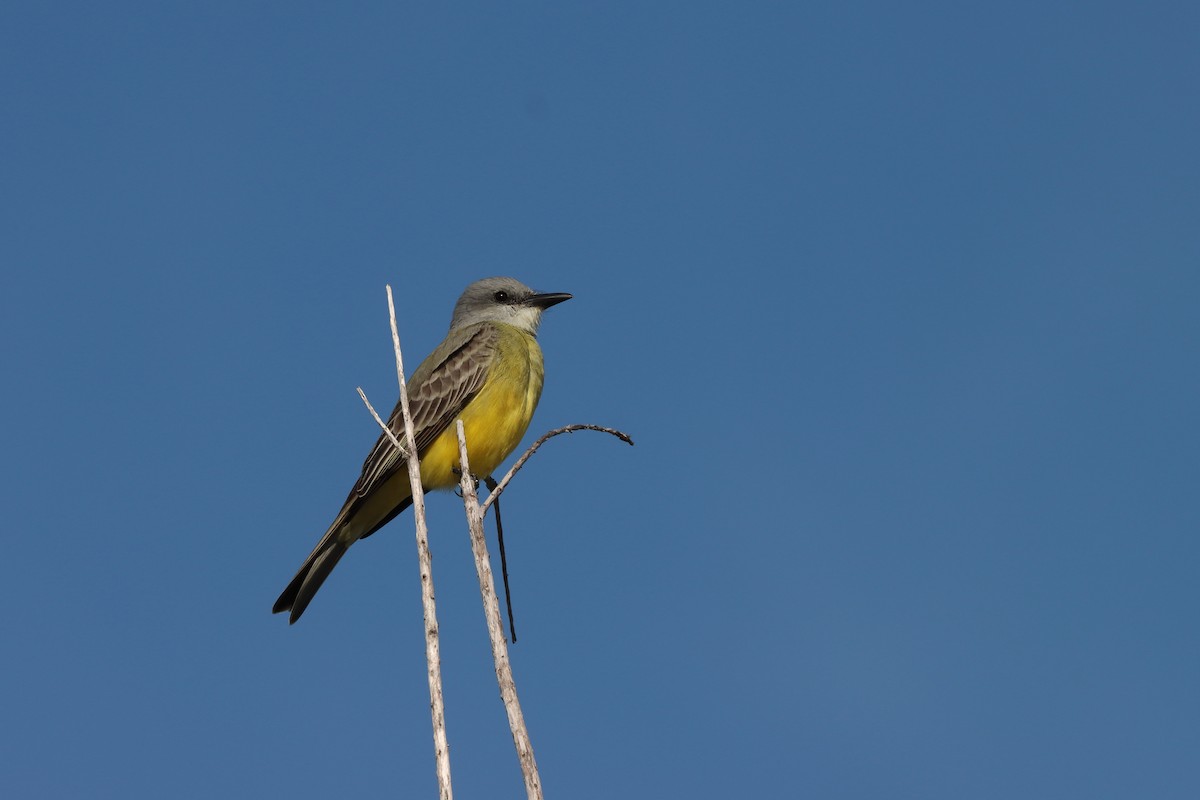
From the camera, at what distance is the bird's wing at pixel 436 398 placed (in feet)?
27.7

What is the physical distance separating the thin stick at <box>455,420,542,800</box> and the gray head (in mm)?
5577

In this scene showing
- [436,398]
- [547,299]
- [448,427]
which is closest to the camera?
[448,427]

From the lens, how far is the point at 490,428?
28.3ft

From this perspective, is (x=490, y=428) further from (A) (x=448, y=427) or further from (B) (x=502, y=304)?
(B) (x=502, y=304)

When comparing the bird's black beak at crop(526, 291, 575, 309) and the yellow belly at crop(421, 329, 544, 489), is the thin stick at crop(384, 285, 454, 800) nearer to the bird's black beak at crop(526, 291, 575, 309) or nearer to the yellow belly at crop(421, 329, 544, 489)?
the yellow belly at crop(421, 329, 544, 489)

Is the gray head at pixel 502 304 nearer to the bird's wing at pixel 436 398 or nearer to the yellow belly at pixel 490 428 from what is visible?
the bird's wing at pixel 436 398

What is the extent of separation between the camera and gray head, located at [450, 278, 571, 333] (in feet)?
33.3

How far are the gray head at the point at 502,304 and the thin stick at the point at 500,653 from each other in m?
5.58

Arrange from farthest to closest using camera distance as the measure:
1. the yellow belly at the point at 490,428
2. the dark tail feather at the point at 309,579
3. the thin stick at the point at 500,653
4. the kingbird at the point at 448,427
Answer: the yellow belly at the point at 490,428, the kingbird at the point at 448,427, the dark tail feather at the point at 309,579, the thin stick at the point at 500,653

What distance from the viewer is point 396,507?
8922 mm

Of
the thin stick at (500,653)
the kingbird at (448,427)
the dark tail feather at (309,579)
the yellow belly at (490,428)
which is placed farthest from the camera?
the yellow belly at (490,428)

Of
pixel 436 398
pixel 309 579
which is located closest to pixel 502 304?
pixel 436 398

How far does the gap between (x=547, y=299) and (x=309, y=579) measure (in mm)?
3250

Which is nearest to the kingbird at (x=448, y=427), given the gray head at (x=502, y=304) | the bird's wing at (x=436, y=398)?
the bird's wing at (x=436, y=398)
